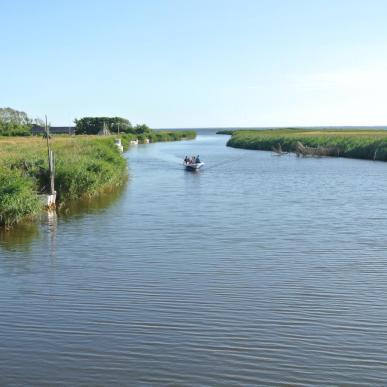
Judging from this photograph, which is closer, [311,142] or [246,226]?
[246,226]

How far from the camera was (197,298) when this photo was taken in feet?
47.7

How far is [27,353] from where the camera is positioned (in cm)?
1123

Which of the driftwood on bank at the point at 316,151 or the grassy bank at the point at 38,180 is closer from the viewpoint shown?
the grassy bank at the point at 38,180

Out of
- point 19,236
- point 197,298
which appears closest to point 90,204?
point 19,236

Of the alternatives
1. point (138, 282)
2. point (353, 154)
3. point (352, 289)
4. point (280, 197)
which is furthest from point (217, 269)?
point (353, 154)

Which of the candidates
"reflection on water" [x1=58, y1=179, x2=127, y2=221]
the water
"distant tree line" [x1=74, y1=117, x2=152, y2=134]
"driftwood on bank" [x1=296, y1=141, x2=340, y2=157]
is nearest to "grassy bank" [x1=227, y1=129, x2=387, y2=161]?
"driftwood on bank" [x1=296, y1=141, x2=340, y2=157]

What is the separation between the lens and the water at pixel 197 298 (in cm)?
1054

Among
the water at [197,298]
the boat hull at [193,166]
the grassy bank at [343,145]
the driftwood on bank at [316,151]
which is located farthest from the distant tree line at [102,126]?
the water at [197,298]

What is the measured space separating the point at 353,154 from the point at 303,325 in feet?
210

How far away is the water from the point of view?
10539mm

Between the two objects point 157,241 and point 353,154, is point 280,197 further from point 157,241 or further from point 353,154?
point 353,154

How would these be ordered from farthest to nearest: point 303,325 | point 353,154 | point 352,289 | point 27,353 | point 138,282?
point 353,154
point 138,282
point 352,289
point 303,325
point 27,353

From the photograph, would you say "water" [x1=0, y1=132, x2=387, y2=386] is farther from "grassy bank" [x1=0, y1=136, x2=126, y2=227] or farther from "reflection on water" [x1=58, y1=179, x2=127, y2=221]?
"grassy bank" [x1=0, y1=136, x2=126, y2=227]

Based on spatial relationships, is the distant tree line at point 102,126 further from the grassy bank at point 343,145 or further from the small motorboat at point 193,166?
the small motorboat at point 193,166
